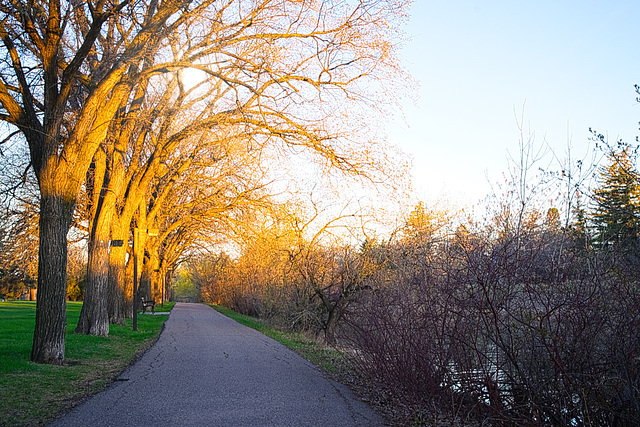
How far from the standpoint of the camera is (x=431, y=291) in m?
7.03

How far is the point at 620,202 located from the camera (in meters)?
5.66

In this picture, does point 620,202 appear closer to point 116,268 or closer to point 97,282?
point 97,282

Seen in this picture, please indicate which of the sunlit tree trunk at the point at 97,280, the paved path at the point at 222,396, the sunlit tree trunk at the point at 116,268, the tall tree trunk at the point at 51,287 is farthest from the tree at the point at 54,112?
the sunlit tree trunk at the point at 116,268

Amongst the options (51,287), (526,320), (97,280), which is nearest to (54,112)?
(51,287)

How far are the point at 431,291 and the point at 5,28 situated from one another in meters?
9.87

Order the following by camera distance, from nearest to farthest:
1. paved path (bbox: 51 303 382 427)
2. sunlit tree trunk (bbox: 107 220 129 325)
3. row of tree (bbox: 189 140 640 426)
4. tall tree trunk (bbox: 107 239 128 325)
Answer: row of tree (bbox: 189 140 640 426) < paved path (bbox: 51 303 382 427) < sunlit tree trunk (bbox: 107 220 129 325) < tall tree trunk (bbox: 107 239 128 325)

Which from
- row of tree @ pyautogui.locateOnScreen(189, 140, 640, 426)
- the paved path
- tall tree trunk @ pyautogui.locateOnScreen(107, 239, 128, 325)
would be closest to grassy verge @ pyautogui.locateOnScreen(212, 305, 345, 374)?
the paved path

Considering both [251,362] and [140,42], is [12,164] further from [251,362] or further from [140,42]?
[251,362]

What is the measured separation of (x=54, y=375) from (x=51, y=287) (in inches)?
76.4

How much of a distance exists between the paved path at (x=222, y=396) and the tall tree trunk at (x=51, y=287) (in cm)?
153

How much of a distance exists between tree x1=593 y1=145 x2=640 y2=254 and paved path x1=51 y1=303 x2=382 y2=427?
3.34 m

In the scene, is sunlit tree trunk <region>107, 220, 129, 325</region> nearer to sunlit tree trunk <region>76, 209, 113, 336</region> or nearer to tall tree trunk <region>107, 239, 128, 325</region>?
tall tree trunk <region>107, 239, 128, 325</region>

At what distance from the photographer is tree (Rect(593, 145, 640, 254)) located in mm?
5453

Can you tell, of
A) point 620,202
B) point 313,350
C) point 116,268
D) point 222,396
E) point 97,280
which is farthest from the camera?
point 116,268
